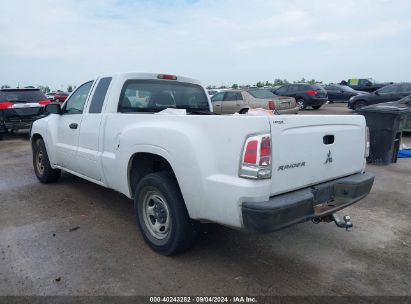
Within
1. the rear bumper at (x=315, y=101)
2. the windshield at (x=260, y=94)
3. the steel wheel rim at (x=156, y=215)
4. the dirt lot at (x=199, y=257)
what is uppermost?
the windshield at (x=260, y=94)

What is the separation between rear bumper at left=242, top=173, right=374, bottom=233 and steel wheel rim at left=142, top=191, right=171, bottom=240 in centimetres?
104

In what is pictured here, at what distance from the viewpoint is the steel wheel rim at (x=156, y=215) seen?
11.5 feet

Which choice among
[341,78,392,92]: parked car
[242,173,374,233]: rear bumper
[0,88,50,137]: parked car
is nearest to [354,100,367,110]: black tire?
[341,78,392,92]: parked car

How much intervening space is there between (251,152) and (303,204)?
0.65 m

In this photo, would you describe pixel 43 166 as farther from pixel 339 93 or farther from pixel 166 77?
pixel 339 93

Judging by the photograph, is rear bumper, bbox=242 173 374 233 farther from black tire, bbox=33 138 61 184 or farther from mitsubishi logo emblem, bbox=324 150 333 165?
black tire, bbox=33 138 61 184

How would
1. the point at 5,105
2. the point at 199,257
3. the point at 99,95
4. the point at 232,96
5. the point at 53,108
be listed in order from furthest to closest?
1. the point at 232,96
2. the point at 5,105
3. the point at 53,108
4. the point at 99,95
5. the point at 199,257

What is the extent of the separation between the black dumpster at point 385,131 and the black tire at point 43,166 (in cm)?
650

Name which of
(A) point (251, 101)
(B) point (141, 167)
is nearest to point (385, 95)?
(A) point (251, 101)

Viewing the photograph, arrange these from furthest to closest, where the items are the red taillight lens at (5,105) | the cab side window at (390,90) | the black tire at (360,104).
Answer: the black tire at (360,104) < the cab side window at (390,90) < the red taillight lens at (5,105)

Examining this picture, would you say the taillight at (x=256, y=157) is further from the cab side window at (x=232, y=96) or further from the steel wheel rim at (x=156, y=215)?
the cab side window at (x=232, y=96)

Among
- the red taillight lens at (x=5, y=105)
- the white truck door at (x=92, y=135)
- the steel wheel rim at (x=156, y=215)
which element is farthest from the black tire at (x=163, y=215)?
the red taillight lens at (x=5, y=105)

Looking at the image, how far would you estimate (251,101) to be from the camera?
14.3 metres

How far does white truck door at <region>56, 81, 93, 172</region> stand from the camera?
16.2ft
